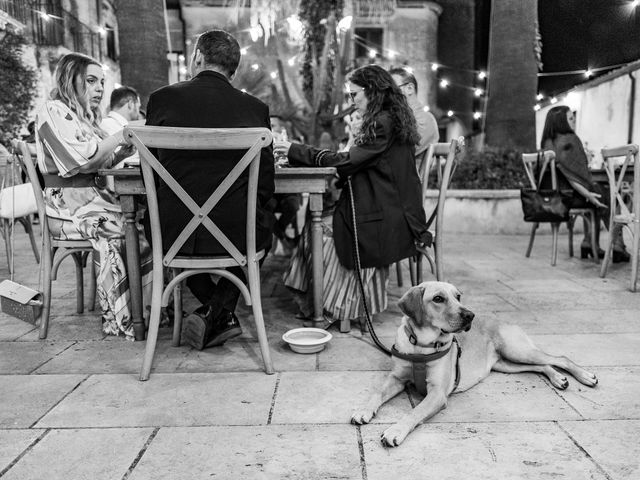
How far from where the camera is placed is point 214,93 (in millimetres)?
2619

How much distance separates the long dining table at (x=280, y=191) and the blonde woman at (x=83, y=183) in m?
0.12

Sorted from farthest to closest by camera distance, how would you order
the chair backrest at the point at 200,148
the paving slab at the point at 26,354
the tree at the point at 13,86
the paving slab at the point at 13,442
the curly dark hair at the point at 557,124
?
the tree at the point at 13,86 < the curly dark hair at the point at 557,124 < the paving slab at the point at 26,354 < the chair backrest at the point at 200,148 < the paving slab at the point at 13,442

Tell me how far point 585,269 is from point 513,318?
199 cm

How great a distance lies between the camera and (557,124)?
17.6ft

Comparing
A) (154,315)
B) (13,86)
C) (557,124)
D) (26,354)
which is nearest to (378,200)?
(154,315)

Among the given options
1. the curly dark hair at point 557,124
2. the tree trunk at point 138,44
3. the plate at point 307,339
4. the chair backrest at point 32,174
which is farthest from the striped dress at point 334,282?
the tree trunk at point 138,44

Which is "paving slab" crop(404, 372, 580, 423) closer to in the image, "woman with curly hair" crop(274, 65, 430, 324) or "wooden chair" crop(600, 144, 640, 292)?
"woman with curly hair" crop(274, 65, 430, 324)

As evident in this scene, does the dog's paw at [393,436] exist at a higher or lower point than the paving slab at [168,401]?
higher

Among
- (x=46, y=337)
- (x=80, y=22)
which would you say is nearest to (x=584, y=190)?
(x=46, y=337)

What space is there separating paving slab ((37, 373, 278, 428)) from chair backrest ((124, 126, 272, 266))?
548mm

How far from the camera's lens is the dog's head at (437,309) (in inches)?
79.7

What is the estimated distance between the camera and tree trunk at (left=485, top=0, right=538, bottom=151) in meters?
7.50

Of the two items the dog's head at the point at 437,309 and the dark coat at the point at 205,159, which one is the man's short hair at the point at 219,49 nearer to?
the dark coat at the point at 205,159

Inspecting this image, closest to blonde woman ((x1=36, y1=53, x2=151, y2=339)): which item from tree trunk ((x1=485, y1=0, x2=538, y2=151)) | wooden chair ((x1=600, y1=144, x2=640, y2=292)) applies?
wooden chair ((x1=600, y1=144, x2=640, y2=292))
